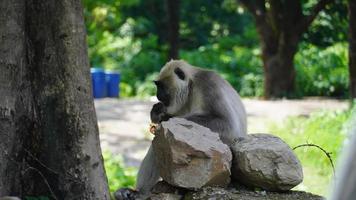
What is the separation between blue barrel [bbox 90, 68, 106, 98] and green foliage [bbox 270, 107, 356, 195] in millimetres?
8141

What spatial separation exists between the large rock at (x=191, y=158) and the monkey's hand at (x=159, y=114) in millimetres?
1253

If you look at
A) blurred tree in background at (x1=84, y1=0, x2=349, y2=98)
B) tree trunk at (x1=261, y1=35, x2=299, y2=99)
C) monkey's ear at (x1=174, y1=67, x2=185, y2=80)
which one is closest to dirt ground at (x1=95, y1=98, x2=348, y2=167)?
tree trunk at (x1=261, y1=35, x2=299, y2=99)

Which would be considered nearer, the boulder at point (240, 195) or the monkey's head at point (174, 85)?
the boulder at point (240, 195)

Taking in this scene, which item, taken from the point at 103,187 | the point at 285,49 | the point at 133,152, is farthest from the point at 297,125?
the point at 103,187

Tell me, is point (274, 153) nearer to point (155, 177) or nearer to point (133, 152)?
point (155, 177)

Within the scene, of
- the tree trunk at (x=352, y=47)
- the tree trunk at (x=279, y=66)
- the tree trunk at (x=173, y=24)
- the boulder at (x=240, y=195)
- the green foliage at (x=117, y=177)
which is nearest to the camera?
the boulder at (x=240, y=195)

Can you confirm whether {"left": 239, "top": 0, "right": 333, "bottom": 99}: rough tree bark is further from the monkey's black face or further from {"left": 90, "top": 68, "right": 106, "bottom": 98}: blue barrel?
the monkey's black face

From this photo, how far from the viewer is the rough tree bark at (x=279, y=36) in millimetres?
17938

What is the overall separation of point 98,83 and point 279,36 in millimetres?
5963

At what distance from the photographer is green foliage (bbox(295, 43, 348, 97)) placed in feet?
65.8

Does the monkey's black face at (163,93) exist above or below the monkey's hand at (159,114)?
above

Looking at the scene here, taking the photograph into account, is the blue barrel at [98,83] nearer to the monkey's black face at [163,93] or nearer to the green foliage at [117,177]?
the green foliage at [117,177]

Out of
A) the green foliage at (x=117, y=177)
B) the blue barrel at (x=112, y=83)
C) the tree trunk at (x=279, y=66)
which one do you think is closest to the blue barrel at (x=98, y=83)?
the blue barrel at (x=112, y=83)

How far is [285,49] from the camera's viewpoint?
18.4m
